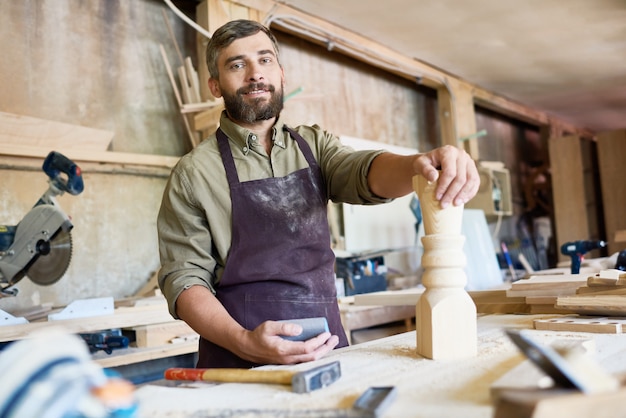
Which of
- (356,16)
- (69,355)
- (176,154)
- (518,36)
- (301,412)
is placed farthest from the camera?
(518,36)

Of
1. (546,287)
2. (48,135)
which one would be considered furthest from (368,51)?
(546,287)

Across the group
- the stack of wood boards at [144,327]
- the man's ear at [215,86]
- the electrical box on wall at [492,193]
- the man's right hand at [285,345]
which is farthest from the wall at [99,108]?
the electrical box on wall at [492,193]

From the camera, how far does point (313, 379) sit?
90cm

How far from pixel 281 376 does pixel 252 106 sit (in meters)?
1.09

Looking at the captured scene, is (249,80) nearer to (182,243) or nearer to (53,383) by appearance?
(182,243)

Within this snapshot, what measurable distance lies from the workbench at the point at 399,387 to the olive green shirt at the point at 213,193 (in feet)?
1.93

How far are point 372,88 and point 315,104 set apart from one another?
1.05 metres

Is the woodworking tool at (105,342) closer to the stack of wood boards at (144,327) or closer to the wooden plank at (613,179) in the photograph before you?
the stack of wood boards at (144,327)

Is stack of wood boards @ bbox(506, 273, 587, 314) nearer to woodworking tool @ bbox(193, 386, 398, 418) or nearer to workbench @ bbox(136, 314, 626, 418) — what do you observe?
workbench @ bbox(136, 314, 626, 418)

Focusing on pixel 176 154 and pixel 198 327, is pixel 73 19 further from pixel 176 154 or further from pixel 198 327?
pixel 198 327

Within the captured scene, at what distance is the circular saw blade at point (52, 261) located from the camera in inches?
105

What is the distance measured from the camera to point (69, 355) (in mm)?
633

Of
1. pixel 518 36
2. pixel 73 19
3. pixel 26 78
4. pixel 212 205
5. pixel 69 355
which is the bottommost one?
pixel 69 355

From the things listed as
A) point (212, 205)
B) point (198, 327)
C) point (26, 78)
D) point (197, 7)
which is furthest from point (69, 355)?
point (197, 7)
